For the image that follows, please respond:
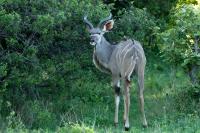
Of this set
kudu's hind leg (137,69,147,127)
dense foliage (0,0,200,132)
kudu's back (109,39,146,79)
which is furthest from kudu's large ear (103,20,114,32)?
kudu's hind leg (137,69,147,127)

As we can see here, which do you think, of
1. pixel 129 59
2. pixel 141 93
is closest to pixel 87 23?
pixel 129 59

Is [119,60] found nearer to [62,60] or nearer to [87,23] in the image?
[87,23]

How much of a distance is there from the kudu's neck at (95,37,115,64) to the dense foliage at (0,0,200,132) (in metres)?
0.33

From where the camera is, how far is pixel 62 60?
37.4 ft

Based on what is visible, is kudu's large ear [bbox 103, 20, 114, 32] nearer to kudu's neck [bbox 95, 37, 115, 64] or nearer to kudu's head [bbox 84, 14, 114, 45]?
kudu's head [bbox 84, 14, 114, 45]

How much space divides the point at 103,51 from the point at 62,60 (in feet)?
2.82

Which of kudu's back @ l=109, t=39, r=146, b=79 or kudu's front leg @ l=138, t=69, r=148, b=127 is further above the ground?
kudu's back @ l=109, t=39, r=146, b=79

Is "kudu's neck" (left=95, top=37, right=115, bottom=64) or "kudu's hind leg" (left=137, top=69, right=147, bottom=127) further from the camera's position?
"kudu's neck" (left=95, top=37, right=115, bottom=64)

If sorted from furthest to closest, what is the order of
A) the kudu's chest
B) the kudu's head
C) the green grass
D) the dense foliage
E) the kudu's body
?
the kudu's chest
the kudu's head
the kudu's body
the dense foliage
the green grass

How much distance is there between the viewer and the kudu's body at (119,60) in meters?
10.6

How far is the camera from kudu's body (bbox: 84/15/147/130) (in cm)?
1060

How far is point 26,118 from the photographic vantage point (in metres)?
10.8

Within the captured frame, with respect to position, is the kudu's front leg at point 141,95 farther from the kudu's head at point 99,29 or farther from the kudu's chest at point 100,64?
the kudu's head at point 99,29

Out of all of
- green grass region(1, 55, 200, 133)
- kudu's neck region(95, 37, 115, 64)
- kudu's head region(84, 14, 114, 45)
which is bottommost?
green grass region(1, 55, 200, 133)
